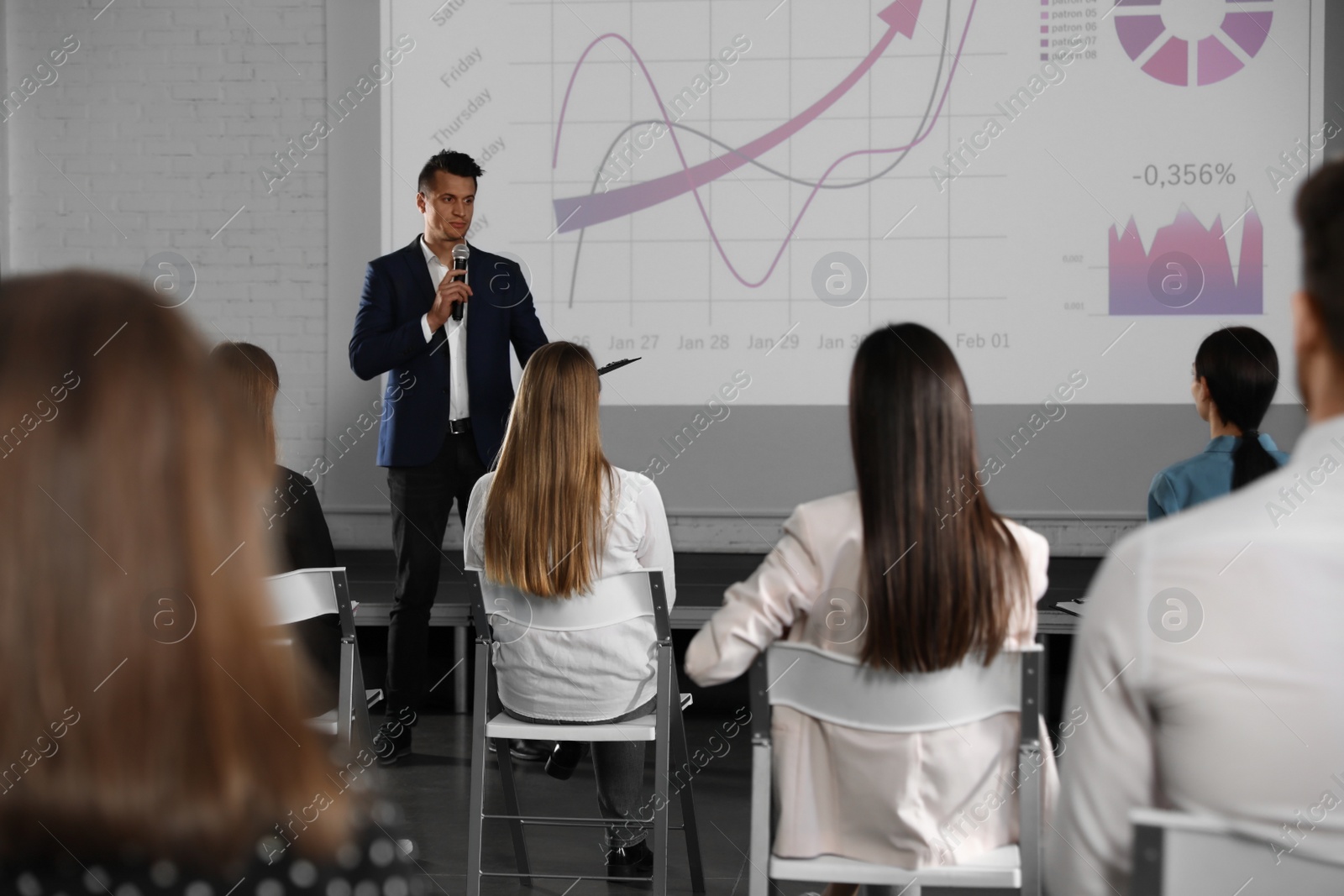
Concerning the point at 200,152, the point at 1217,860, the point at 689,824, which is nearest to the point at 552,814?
the point at 689,824

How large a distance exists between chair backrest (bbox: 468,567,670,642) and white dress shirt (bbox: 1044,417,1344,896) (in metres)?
1.33

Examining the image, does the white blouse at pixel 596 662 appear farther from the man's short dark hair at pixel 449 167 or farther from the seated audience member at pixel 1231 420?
the man's short dark hair at pixel 449 167

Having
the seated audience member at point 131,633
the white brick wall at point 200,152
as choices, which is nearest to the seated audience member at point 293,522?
the seated audience member at point 131,633

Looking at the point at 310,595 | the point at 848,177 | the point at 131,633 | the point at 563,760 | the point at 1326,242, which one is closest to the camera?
the point at 131,633

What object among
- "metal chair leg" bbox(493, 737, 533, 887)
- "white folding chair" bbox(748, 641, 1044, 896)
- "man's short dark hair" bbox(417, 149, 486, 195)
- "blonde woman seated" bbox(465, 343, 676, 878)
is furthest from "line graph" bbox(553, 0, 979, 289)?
"white folding chair" bbox(748, 641, 1044, 896)

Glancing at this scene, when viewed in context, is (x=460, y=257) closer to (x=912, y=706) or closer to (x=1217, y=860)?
(x=912, y=706)

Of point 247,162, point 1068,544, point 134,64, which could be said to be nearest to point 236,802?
point 1068,544

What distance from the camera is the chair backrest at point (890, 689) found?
1472 millimetres

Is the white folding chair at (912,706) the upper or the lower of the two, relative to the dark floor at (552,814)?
upper

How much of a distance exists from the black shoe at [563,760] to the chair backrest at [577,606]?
3.17 feet

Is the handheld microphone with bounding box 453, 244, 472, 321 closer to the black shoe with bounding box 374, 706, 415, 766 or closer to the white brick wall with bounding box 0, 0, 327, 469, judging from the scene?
the black shoe with bounding box 374, 706, 415, 766

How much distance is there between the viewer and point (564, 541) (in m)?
2.18

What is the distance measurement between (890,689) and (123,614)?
42.4 inches

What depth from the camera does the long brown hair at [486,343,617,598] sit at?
217cm
